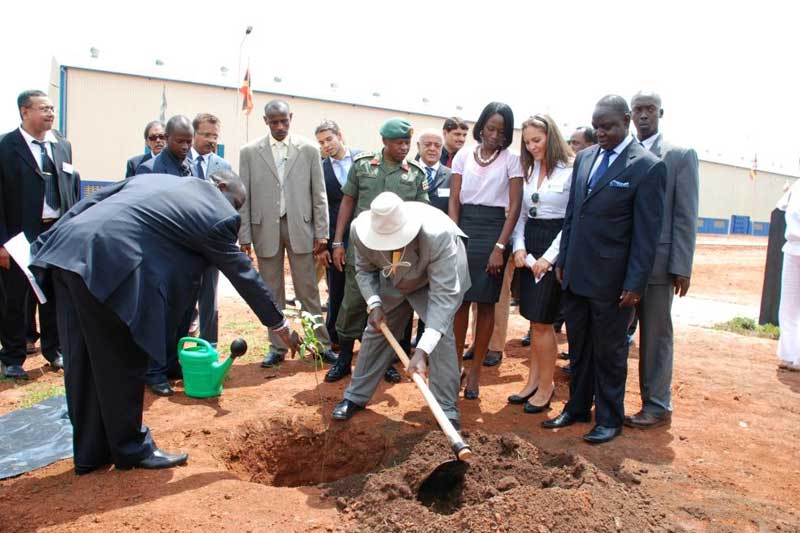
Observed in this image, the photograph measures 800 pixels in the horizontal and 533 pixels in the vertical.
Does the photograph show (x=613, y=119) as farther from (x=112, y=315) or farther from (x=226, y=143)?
(x=226, y=143)

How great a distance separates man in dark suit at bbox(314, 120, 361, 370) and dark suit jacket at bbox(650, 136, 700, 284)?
275 cm

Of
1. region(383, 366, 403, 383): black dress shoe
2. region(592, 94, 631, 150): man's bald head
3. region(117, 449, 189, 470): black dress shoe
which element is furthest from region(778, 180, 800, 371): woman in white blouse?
region(117, 449, 189, 470): black dress shoe

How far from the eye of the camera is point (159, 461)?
3.61m

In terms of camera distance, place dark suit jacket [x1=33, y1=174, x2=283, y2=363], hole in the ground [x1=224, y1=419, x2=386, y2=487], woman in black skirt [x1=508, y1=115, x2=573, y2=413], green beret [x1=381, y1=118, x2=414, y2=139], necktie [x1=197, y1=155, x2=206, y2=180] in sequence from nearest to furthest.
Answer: dark suit jacket [x1=33, y1=174, x2=283, y2=363], hole in the ground [x1=224, y1=419, x2=386, y2=487], woman in black skirt [x1=508, y1=115, x2=573, y2=413], green beret [x1=381, y1=118, x2=414, y2=139], necktie [x1=197, y1=155, x2=206, y2=180]

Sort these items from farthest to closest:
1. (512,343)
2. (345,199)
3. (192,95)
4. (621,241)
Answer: (192,95) → (512,343) → (345,199) → (621,241)

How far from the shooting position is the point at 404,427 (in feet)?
14.2

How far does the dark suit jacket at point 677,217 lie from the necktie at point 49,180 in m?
5.01

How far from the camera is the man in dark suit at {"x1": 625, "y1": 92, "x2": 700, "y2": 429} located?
4254mm

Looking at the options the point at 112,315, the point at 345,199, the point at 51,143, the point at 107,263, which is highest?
the point at 51,143

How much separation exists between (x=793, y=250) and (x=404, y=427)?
4671 millimetres

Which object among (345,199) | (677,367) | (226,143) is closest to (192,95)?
(226,143)

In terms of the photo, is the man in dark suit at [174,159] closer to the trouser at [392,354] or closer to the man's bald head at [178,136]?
the man's bald head at [178,136]

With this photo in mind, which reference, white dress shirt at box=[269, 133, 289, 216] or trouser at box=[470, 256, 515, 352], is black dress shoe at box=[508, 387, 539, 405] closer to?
trouser at box=[470, 256, 515, 352]

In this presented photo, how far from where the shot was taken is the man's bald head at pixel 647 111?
4320mm
